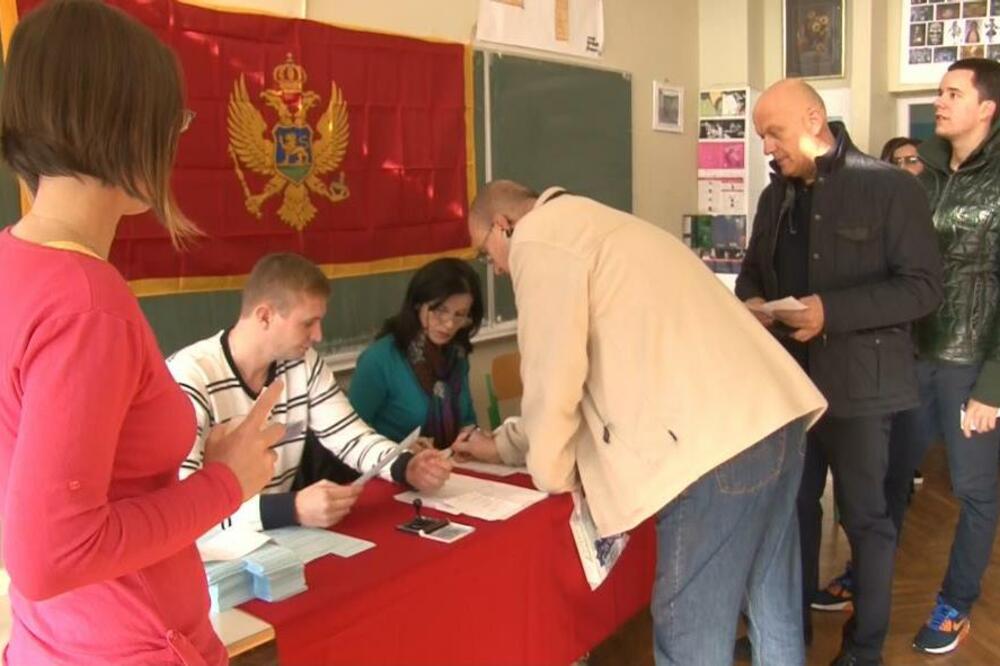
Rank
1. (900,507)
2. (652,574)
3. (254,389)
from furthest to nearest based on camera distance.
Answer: (900,507) < (652,574) < (254,389)

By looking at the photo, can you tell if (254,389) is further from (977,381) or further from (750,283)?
(977,381)

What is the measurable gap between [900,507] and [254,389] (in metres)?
Result: 2.05

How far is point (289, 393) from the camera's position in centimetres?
211

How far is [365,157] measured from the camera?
298 cm

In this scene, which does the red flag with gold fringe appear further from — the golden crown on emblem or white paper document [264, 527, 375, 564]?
white paper document [264, 527, 375, 564]

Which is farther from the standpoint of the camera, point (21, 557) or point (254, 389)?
point (254, 389)

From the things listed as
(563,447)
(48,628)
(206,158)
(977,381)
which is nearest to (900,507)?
(977,381)

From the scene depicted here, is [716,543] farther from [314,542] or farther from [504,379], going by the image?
[504,379]

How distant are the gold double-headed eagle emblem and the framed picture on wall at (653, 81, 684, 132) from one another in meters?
2.24

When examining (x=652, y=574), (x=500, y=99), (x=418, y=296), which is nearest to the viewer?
(x=652, y=574)

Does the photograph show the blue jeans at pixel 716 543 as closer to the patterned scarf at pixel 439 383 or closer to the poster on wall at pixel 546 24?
the patterned scarf at pixel 439 383

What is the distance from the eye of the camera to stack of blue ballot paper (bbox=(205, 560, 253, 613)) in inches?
55.9

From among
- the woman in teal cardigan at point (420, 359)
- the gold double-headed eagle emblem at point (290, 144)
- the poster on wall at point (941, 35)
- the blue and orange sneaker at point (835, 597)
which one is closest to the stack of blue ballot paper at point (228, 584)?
the woman in teal cardigan at point (420, 359)

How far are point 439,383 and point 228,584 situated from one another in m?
1.29
